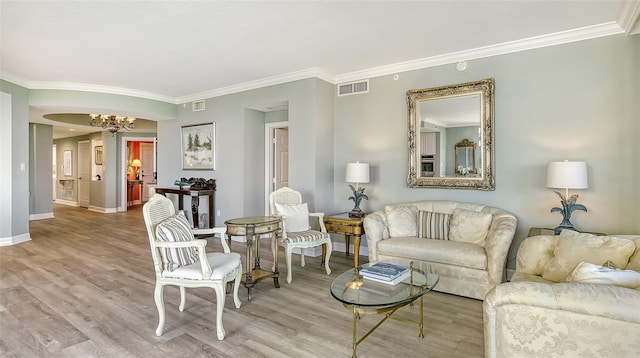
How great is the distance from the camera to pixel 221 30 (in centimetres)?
346

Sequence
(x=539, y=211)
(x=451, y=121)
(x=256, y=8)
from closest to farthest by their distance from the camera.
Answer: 1. (x=256, y=8)
2. (x=539, y=211)
3. (x=451, y=121)

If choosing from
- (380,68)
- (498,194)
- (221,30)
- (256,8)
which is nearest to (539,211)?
(498,194)

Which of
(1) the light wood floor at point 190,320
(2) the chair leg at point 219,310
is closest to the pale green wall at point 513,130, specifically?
(1) the light wood floor at point 190,320

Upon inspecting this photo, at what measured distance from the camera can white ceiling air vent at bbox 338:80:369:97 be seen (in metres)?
4.93

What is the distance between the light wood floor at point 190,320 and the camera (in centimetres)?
236

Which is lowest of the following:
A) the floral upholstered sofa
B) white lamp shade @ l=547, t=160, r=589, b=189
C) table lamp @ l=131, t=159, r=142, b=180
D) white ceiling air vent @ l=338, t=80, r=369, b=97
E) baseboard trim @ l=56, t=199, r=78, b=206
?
baseboard trim @ l=56, t=199, r=78, b=206

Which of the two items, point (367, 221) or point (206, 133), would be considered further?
point (206, 133)

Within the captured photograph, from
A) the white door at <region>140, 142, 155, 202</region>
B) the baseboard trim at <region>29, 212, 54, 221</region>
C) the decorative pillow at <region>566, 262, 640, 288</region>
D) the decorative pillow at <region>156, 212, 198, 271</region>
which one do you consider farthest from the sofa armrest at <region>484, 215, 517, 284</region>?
the white door at <region>140, 142, 155, 202</region>

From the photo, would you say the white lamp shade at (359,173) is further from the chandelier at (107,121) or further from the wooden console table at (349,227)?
the chandelier at (107,121)

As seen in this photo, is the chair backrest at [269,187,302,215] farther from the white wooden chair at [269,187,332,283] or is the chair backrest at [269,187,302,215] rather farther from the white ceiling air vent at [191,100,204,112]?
the white ceiling air vent at [191,100,204,112]

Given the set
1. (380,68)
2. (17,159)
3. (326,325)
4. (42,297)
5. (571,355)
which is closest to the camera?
(571,355)

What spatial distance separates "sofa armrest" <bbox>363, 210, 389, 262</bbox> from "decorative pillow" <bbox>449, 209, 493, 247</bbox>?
0.74 meters

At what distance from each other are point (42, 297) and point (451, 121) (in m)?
4.88

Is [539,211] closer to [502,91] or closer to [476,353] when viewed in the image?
[502,91]
